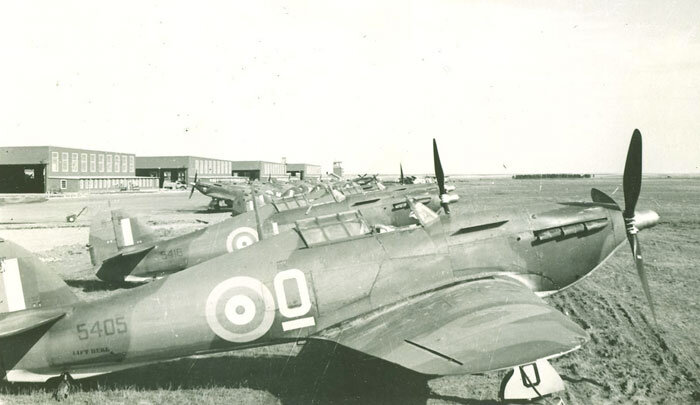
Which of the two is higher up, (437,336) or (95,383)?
(437,336)

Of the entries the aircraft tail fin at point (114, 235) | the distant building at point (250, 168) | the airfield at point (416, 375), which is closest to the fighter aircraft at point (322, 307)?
the airfield at point (416, 375)

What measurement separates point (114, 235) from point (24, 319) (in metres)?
5.08

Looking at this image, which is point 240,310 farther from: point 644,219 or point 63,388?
point 644,219

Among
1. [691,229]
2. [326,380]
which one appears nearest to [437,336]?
[326,380]

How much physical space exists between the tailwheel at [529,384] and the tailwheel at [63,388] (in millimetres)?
4194

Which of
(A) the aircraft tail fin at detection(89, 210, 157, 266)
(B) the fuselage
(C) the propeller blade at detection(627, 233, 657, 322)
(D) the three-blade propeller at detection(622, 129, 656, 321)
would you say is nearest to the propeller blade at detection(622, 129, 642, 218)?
(D) the three-blade propeller at detection(622, 129, 656, 321)

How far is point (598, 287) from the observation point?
8438mm

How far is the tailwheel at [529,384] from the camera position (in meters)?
4.33

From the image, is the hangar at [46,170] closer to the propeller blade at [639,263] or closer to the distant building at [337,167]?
the distant building at [337,167]

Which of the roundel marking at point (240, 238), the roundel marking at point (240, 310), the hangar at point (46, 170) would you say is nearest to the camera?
the roundel marking at point (240, 310)

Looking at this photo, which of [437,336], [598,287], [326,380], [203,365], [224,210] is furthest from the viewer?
[224,210]

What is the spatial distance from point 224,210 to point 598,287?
2484cm

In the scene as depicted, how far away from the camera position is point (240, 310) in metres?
4.61

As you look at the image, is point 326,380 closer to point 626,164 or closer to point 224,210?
point 626,164
